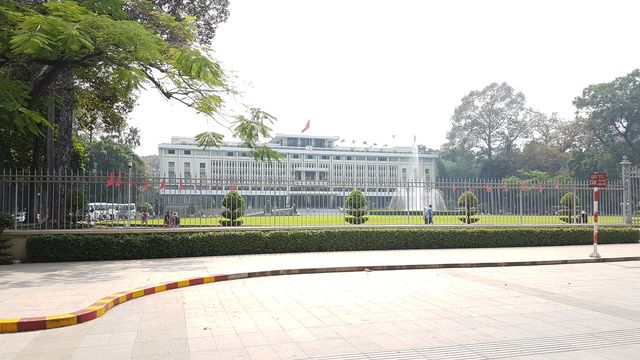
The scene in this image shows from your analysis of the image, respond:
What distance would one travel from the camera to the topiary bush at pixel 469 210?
58.6ft

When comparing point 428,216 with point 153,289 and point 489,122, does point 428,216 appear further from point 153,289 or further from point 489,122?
point 489,122

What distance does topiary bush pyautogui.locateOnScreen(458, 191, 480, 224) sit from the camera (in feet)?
58.6

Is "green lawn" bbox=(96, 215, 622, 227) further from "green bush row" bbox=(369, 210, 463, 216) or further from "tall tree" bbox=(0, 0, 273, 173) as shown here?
"tall tree" bbox=(0, 0, 273, 173)

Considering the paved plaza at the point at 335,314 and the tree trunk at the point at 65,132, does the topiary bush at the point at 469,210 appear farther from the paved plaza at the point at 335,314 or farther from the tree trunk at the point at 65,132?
the tree trunk at the point at 65,132

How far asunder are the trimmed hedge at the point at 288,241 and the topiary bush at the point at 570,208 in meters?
0.73

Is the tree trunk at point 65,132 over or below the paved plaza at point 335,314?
over

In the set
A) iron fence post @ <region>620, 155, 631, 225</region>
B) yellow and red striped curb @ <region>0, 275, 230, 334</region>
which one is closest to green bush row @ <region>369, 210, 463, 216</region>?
iron fence post @ <region>620, 155, 631, 225</region>

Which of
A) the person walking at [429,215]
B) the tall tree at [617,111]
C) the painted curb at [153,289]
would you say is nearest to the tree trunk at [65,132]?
the painted curb at [153,289]

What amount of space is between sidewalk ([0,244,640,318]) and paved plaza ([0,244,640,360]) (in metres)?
0.05

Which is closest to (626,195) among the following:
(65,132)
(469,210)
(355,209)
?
(469,210)

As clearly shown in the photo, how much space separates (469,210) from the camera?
1791 centimetres

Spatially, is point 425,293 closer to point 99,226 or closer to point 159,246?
point 159,246

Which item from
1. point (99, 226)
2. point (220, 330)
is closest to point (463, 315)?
point (220, 330)

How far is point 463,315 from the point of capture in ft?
22.4
